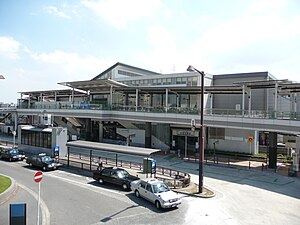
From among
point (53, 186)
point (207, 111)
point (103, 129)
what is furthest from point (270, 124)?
point (103, 129)

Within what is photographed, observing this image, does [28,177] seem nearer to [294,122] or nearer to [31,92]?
[294,122]

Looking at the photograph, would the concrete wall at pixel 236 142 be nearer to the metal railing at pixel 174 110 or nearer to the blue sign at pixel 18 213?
the metal railing at pixel 174 110

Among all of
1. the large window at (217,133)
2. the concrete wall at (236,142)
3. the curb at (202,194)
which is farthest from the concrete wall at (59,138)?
the concrete wall at (236,142)

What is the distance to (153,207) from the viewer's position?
51.3 feet

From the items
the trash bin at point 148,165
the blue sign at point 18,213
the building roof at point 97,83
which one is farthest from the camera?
the building roof at point 97,83

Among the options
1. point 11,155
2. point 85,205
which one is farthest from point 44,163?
point 85,205

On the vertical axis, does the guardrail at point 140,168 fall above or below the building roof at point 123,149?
below

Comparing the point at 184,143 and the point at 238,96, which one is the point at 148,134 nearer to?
the point at 184,143

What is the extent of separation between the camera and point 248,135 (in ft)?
117

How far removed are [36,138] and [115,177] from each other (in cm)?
1619

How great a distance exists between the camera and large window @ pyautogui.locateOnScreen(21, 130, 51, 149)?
98.6ft

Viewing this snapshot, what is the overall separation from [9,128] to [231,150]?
47.6 metres

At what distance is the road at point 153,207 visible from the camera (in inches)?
541

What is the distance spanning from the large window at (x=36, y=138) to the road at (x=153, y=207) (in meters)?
6.43
